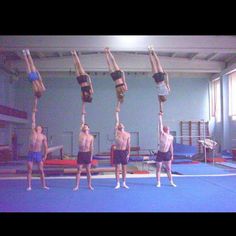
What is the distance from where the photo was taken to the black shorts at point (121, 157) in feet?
24.2

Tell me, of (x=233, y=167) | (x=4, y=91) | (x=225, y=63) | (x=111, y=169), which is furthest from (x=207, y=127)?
(x=4, y=91)

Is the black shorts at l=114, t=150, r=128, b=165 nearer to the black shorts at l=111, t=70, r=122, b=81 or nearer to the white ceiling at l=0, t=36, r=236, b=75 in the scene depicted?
the black shorts at l=111, t=70, r=122, b=81

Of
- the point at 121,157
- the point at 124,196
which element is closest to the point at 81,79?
the point at 121,157

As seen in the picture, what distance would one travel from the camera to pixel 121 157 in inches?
290

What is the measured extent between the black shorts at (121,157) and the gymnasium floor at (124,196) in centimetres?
60

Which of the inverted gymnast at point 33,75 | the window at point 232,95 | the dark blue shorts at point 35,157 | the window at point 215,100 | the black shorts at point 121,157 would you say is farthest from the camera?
the window at point 215,100

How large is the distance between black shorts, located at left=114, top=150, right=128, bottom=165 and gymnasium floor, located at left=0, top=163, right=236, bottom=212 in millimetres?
603

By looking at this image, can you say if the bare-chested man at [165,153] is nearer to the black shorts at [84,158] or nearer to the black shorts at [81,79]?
the black shorts at [84,158]

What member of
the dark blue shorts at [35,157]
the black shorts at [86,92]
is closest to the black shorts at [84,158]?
the dark blue shorts at [35,157]

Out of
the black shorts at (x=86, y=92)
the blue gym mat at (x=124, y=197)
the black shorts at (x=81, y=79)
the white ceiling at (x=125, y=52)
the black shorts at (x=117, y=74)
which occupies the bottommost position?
the blue gym mat at (x=124, y=197)

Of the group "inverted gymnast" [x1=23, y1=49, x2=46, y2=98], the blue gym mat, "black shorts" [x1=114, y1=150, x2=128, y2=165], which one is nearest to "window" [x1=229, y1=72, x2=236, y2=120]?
the blue gym mat

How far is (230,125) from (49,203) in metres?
11.3

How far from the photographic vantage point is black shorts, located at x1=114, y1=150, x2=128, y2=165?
24.2 ft
